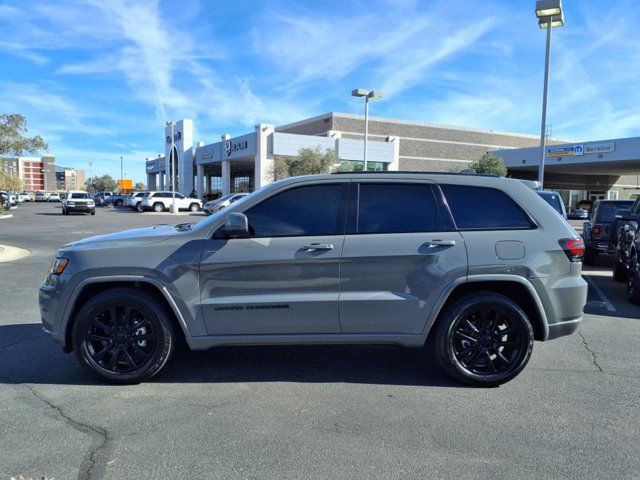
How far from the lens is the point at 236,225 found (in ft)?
12.7

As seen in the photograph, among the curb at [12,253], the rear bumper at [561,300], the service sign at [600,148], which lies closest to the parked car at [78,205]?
the curb at [12,253]

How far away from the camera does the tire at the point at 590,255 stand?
11.7m

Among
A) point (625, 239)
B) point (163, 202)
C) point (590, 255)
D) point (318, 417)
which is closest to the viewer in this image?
point (318, 417)

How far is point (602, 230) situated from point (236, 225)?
10.4m

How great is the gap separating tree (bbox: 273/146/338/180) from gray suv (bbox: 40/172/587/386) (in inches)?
1375

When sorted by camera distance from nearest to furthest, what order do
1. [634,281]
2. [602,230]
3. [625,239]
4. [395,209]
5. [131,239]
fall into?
[131,239]
[395,209]
[634,281]
[625,239]
[602,230]

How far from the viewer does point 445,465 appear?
118 inches

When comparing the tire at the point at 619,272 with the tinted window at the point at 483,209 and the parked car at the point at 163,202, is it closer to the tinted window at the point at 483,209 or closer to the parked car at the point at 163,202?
the tinted window at the point at 483,209

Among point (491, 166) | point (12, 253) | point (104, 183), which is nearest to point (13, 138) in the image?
point (12, 253)

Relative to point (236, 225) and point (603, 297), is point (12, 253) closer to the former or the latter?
point (236, 225)

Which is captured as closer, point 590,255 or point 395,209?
point 395,209

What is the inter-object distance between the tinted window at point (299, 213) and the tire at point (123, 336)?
3.70 ft

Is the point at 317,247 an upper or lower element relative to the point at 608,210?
lower

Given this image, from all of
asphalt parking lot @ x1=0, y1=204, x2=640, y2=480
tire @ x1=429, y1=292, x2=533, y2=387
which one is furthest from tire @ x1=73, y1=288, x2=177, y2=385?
tire @ x1=429, y1=292, x2=533, y2=387
